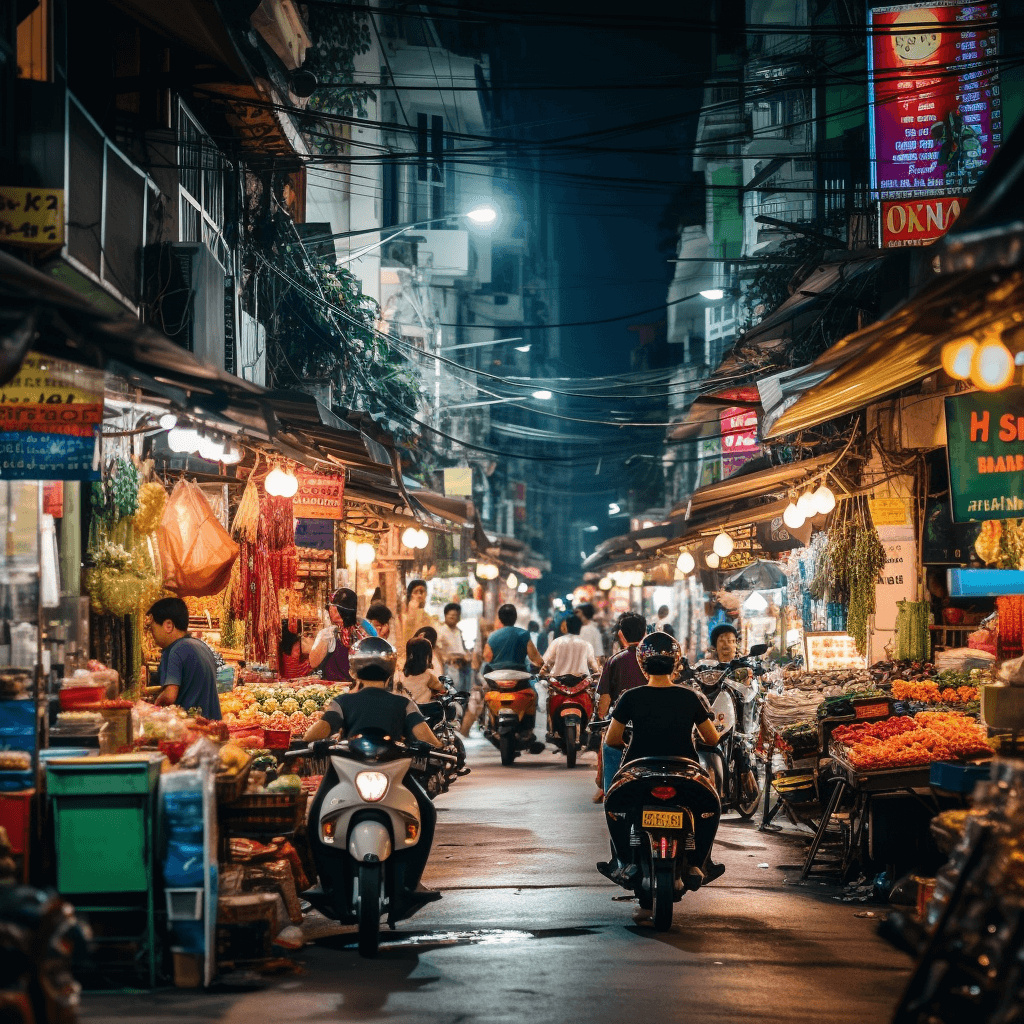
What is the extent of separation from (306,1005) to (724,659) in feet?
35.2

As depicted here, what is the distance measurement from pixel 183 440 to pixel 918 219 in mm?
8505

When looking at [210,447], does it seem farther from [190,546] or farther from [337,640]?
[337,640]

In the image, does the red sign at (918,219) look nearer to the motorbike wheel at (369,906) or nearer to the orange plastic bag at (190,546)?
the orange plastic bag at (190,546)

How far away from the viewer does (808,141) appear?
3634 cm

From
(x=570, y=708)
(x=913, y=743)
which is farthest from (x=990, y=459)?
(x=570, y=708)

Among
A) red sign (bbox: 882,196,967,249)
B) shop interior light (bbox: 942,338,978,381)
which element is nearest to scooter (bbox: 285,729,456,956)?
shop interior light (bbox: 942,338,978,381)

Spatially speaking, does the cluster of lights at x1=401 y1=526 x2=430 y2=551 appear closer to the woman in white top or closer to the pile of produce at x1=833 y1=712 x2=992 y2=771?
the woman in white top

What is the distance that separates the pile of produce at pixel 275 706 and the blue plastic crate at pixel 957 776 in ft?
16.8

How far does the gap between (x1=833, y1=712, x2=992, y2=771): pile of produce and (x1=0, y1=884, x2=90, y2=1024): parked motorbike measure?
7054 mm

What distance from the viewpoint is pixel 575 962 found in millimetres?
7840

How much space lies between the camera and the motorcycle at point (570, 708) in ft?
68.0

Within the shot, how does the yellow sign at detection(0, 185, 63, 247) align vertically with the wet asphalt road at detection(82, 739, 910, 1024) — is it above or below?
above

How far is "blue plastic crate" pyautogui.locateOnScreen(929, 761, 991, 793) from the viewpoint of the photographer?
803cm

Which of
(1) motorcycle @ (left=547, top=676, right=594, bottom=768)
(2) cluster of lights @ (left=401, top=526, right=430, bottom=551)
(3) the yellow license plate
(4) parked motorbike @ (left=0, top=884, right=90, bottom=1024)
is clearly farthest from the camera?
(2) cluster of lights @ (left=401, top=526, right=430, bottom=551)
